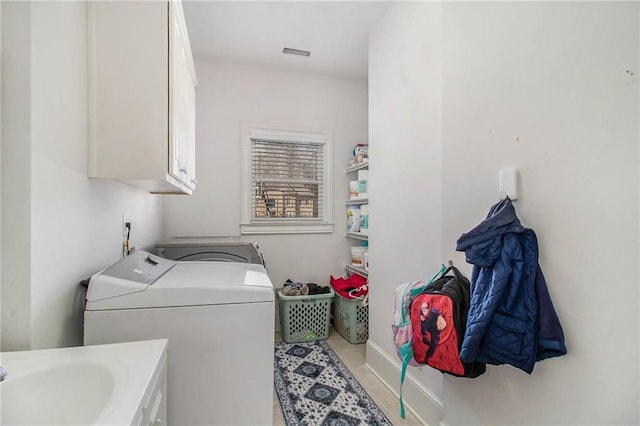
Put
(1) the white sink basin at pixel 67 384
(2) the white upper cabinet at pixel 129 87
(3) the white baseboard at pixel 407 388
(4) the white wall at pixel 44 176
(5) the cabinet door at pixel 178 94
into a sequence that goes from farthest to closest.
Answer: (3) the white baseboard at pixel 407 388
(5) the cabinet door at pixel 178 94
(2) the white upper cabinet at pixel 129 87
(4) the white wall at pixel 44 176
(1) the white sink basin at pixel 67 384

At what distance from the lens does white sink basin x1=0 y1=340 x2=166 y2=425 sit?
756 millimetres

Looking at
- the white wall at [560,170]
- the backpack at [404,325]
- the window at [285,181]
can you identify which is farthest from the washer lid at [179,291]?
the window at [285,181]

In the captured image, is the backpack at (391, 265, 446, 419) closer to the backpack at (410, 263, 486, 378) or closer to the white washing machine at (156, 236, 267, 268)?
the backpack at (410, 263, 486, 378)

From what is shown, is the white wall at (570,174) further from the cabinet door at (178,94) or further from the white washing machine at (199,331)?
the cabinet door at (178,94)

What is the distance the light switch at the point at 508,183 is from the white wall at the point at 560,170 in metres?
0.03

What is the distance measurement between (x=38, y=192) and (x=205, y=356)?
0.84m

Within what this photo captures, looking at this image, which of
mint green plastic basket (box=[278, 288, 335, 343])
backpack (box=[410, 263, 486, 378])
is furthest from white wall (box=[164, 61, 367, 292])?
backpack (box=[410, 263, 486, 378])

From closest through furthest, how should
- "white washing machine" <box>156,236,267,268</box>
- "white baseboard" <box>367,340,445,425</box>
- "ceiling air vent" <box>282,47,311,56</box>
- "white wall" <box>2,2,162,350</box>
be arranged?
1. "white wall" <box>2,2,162,350</box>
2. "white baseboard" <box>367,340,445,425</box>
3. "white washing machine" <box>156,236,267,268</box>
4. "ceiling air vent" <box>282,47,311,56</box>

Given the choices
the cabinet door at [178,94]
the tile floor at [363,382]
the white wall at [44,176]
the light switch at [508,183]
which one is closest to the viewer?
the white wall at [44,176]

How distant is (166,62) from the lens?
129 centimetres

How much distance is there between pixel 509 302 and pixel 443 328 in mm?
251

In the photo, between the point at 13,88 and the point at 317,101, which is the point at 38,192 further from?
the point at 317,101

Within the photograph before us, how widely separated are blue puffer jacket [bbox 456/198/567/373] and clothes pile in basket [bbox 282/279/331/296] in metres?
1.84

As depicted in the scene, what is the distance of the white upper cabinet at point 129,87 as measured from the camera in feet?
4.03
